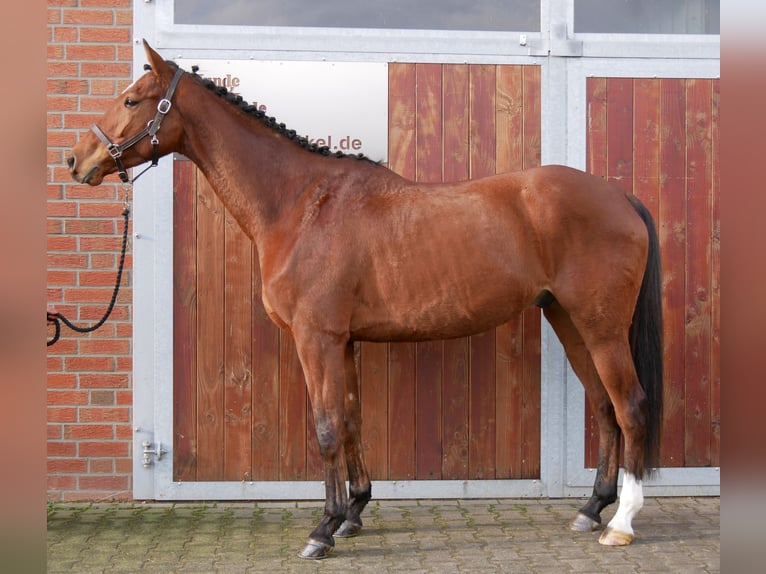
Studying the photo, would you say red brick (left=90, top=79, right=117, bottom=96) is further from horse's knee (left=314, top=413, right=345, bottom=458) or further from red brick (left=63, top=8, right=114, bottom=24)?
horse's knee (left=314, top=413, right=345, bottom=458)

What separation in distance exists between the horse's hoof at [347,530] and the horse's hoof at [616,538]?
1.23m

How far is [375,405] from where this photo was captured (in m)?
4.59

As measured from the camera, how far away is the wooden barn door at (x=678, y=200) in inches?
184

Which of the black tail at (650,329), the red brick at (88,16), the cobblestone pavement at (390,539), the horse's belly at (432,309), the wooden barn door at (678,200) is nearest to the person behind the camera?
the cobblestone pavement at (390,539)

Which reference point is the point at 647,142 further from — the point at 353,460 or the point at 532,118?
the point at 353,460

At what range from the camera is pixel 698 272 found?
4.69m

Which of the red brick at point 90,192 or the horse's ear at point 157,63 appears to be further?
the red brick at point 90,192

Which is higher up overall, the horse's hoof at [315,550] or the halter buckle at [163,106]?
the halter buckle at [163,106]

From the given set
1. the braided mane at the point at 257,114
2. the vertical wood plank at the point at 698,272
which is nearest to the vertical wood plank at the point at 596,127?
the vertical wood plank at the point at 698,272

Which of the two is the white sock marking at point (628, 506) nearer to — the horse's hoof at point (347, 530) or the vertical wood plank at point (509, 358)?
the vertical wood plank at point (509, 358)

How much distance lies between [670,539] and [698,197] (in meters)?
2.10

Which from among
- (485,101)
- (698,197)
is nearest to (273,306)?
(485,101)

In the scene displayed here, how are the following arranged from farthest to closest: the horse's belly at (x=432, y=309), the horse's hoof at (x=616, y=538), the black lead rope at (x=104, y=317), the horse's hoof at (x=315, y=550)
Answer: the black lead rope at (x=104, y=317)
the horse's belly at (x=432, y=309)
the horse's hoof at (x=616, y=538)
the horse's hoof at (x=315, y=550)

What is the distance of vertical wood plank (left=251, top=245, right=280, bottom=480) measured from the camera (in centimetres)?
457
